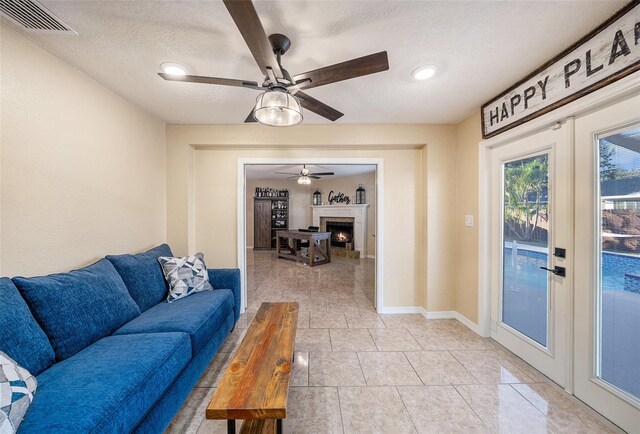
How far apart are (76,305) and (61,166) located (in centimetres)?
109

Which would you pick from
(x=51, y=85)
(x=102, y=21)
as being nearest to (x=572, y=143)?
(x=102, y=21)

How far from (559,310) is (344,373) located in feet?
5.73

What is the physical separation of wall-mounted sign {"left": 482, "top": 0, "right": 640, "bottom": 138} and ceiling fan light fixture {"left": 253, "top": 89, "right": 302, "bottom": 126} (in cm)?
189

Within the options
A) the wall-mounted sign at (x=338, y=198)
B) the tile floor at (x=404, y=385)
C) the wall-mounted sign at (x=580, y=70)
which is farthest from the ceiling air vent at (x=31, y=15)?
the wall-mounted sign at (x=338, y=198)

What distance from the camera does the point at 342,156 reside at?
323cm

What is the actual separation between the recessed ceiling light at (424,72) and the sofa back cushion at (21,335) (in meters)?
2.91

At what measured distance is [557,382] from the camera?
6.12 ft

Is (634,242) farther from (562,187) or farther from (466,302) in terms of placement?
(466,302)

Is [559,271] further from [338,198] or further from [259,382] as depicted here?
[338,198]

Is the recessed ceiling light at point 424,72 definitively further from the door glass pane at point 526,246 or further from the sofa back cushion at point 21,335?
the sofa back cushion at point 21,335

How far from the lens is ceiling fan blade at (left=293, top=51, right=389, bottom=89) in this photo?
1.32 metres

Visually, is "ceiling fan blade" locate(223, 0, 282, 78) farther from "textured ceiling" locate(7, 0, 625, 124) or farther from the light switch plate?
the light switch plate

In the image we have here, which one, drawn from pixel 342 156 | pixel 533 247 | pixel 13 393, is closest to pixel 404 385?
pixel 533 247

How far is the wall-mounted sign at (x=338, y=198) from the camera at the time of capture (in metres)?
7.70
